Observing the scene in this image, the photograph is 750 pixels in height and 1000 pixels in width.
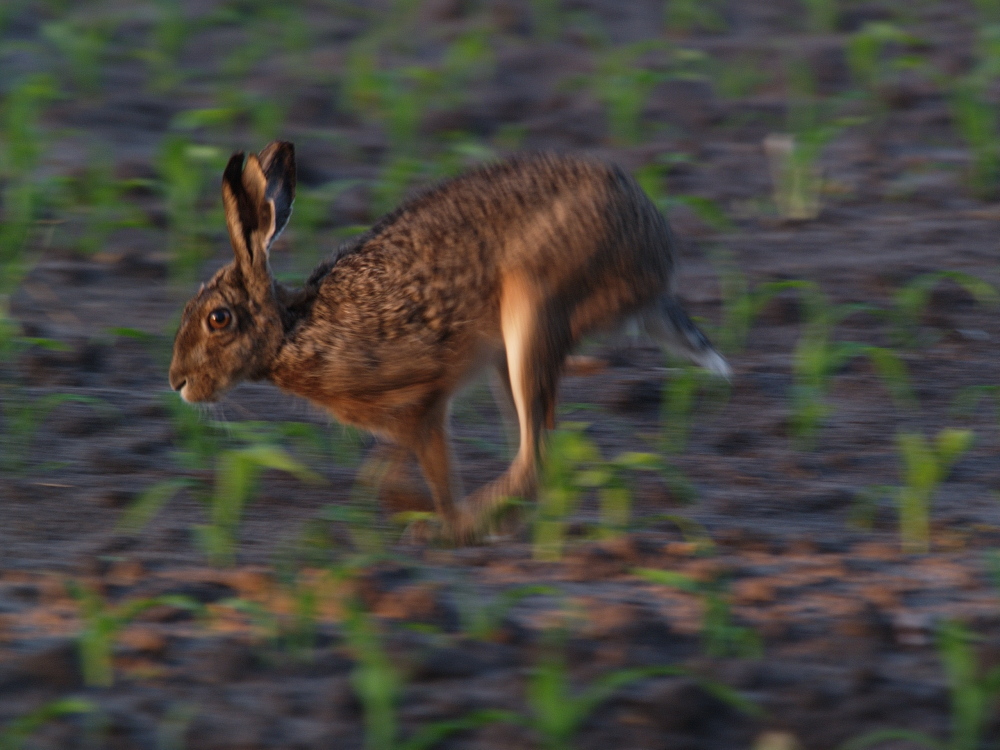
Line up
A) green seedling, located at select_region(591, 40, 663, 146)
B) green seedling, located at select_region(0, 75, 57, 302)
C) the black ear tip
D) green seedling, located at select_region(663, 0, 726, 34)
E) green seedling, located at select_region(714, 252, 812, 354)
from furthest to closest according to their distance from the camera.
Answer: green seedling, located at select_region(663, 0, 726, 34), green seedling, located at select_region(591, 40, 663, 146), green seedling, located at select_region(0, 75, 57, 302), green seedling, located at select_region(714, 252, 812, 354), the black ear tip

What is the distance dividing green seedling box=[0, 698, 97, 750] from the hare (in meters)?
1.66

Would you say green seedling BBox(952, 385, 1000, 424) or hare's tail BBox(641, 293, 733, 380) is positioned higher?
hare's tail BBox(641, 293, 733, 380)

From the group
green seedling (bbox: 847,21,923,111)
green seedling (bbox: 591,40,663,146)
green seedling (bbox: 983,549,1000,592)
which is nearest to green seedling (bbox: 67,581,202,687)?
green seedling (bbox: 983,549,1000,592)

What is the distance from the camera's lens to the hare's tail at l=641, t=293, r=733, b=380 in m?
5.48

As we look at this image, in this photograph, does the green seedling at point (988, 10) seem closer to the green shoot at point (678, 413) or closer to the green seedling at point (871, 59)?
the green seedling at point (871, 59)

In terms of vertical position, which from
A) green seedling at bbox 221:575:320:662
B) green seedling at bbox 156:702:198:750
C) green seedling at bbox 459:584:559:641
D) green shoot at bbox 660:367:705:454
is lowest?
green seedling at bbox 156:702:198:750

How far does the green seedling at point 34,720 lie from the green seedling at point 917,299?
4.14 m

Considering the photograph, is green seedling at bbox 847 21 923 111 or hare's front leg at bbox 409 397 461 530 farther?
green seedling at bbox 847 21 923 111

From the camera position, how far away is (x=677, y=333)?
5535mm

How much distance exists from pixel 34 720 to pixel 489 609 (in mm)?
1272

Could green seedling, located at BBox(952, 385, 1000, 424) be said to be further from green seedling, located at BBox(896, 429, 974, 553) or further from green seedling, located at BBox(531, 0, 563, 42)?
green seedling, located at BBox(531, 0, 563, 42)

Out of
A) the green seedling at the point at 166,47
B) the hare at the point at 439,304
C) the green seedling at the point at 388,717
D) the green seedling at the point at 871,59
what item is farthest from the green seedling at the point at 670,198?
the green seedling at the point at 388,717

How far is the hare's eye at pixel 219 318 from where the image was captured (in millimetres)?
5168

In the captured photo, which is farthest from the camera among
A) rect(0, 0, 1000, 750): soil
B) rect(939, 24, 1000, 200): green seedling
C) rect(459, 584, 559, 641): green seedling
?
rect(939, 24, 1000, 200): green seedling
